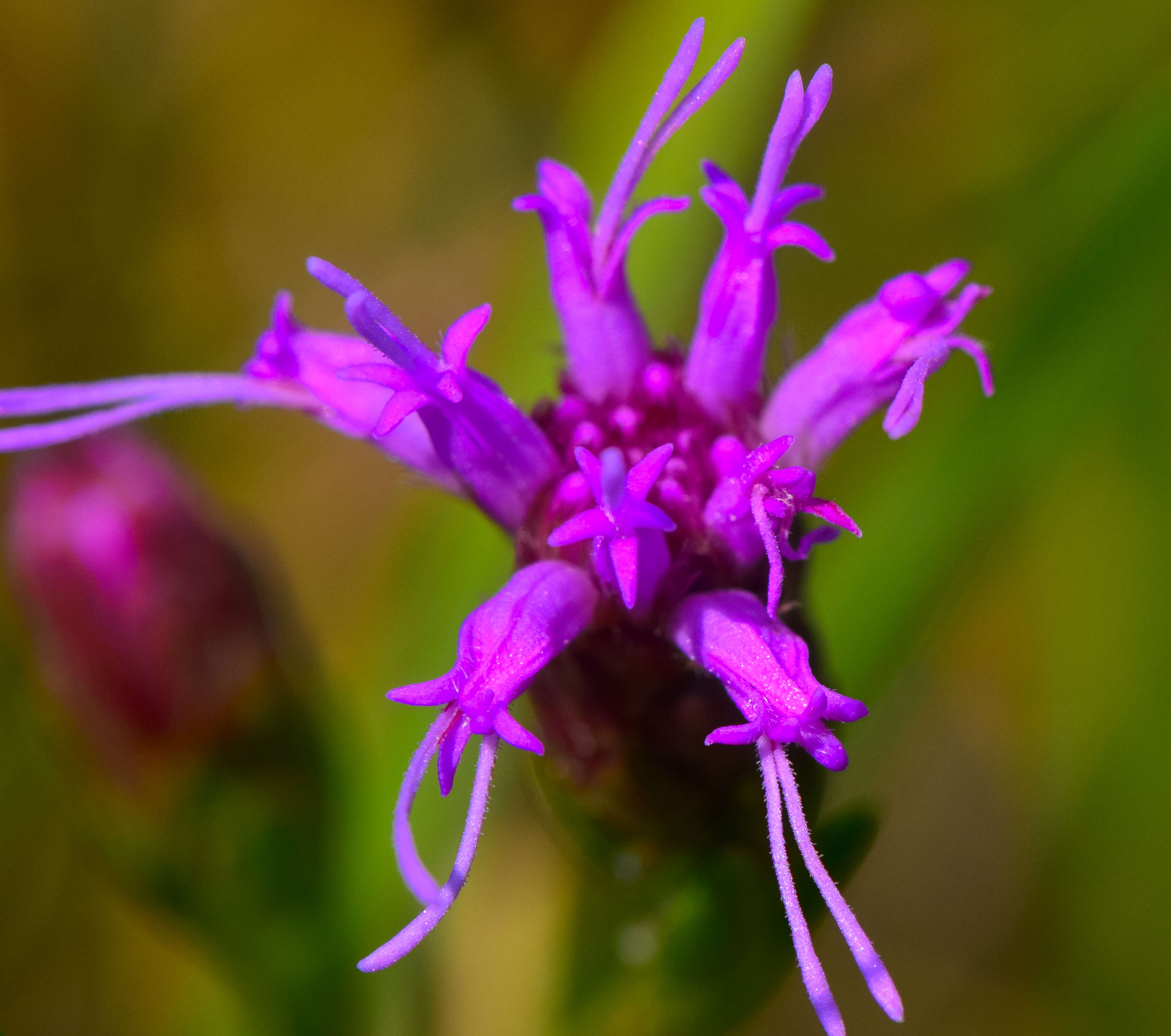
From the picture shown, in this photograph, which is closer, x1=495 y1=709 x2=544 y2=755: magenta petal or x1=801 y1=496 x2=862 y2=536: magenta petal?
x1=495 y1=709 x2=544 y2=755: magenta petal

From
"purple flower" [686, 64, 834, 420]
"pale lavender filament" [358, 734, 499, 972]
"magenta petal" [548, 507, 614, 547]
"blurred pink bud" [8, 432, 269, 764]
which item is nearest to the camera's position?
"pale lavender filament" [358, 734, 499, 972]

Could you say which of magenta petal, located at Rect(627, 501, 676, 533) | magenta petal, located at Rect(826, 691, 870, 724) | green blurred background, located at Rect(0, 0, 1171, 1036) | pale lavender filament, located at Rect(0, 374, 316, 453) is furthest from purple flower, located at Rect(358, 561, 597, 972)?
green blurred background, located at Rect(0, 0, 1171, 1036)

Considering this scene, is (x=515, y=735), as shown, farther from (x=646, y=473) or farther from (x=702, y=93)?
(x=702, y=93)

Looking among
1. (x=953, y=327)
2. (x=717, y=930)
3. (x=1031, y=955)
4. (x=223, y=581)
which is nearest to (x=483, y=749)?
(x=717, y=930)

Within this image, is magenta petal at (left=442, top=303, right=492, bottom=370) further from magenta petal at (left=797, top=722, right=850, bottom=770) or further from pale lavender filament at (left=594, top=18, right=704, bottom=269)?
magenta petal at (left=797, top=722, right=850, bottom=770)

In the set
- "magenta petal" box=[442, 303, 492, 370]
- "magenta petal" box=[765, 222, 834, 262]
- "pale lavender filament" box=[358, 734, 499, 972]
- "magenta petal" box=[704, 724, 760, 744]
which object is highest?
"magenta petal" box=[765, 222, 834, 262]

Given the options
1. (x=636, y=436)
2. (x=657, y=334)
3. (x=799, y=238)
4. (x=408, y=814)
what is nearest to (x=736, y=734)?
(x=408, y=814)

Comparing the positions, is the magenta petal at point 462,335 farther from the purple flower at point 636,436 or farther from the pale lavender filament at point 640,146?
the pale lavender filament at point 640,146
